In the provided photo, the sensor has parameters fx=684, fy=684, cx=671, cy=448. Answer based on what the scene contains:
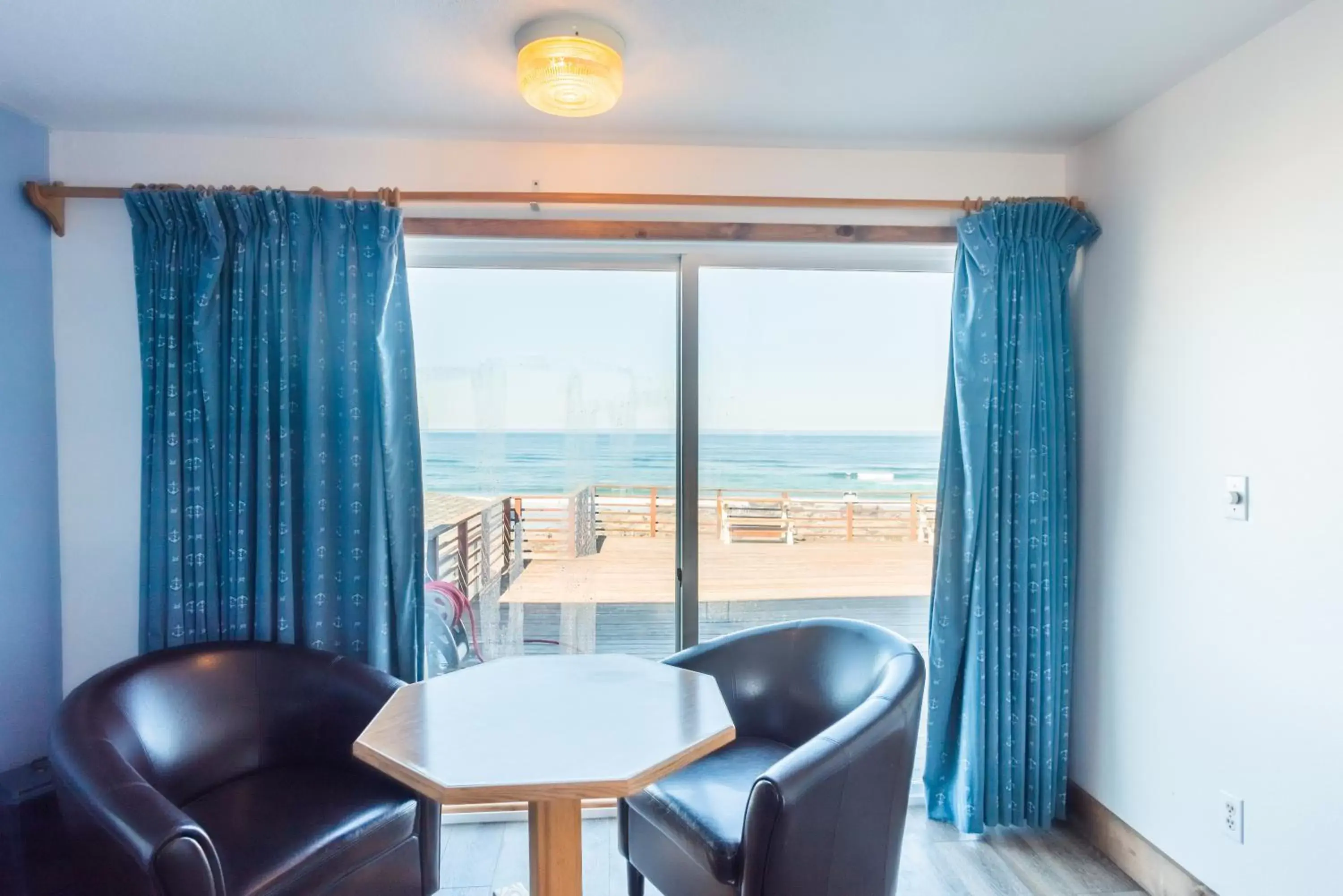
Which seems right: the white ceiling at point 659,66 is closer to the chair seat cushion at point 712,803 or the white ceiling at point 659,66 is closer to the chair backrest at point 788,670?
the chair backrest at point 788,670

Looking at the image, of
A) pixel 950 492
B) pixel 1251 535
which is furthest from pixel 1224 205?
pixel 950 492

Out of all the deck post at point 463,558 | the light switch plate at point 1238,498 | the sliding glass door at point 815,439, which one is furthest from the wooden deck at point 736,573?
the light switch plate at point 1238,498

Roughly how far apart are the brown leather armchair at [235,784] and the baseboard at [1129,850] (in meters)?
2.07

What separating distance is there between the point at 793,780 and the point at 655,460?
1.32m

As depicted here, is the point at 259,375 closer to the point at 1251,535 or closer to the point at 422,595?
the point at 422,595

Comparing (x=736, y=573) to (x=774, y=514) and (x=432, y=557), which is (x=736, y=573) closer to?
(x=774, y=514)

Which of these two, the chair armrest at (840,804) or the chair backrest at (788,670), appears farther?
the chair backrest at (788,670)

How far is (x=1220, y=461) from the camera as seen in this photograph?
1.82 metres

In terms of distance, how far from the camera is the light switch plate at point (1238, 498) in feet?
5.70

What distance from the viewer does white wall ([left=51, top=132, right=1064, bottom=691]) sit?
2209mm

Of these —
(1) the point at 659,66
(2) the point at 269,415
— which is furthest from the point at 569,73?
(2) the point at 269,415

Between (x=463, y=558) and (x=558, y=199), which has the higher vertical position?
(x=558, y=199)

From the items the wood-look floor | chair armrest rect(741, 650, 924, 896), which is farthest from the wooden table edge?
the wood-look floor

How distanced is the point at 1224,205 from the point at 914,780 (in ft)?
7.03
